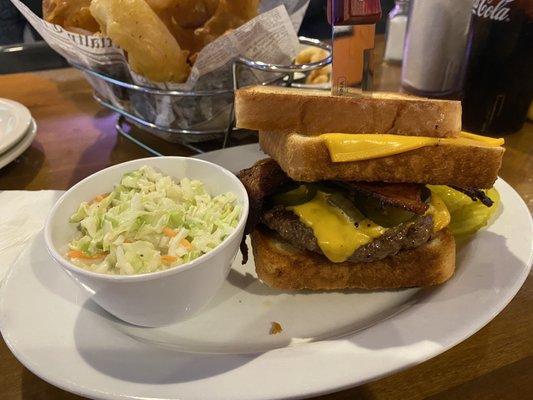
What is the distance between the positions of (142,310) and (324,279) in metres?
0.50

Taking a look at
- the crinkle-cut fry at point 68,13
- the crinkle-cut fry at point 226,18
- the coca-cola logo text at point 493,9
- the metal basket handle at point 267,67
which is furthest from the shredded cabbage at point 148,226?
the coca-cola logo text at point 493,9

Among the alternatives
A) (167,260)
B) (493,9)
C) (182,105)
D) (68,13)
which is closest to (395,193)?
(167,260)

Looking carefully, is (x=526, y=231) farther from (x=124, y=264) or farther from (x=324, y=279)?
(x=124, y=264)

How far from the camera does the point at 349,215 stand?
3.90ft

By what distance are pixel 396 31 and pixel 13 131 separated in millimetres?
2079

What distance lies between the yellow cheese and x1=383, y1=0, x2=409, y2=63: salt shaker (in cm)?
168

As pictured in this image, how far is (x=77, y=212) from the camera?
3.70ft

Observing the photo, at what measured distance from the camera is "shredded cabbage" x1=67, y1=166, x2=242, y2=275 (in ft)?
3.10

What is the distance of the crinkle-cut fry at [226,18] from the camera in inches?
64.6

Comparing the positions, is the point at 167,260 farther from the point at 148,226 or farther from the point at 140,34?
the point at 140,34

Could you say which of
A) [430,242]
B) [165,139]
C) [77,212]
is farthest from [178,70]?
[430,242]

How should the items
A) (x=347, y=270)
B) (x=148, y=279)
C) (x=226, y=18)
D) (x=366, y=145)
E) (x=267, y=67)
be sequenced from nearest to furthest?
(x=148, y=279)
(x=366, y=145)
(x=347, y=270)
(x=267, y=67)
(x=226, y=18)

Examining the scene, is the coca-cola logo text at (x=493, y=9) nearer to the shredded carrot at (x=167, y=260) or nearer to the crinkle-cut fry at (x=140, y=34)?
the crinkle-cut fry at (x=140, y=34)

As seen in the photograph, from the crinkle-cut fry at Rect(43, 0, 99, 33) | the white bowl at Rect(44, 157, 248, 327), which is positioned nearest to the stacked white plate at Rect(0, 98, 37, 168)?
the crinkle-cut fry at Rect(43, 0, 99, 33)
